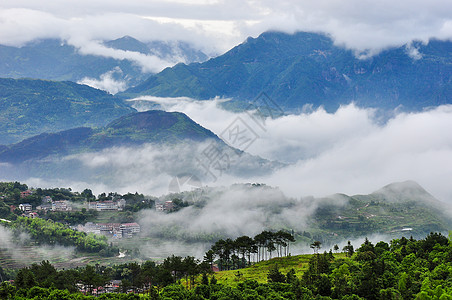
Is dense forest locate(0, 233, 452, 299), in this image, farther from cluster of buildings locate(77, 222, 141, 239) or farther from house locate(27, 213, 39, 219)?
house locate(27, 213, 39, 219)

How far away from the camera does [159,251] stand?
178750mm

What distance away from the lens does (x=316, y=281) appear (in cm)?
6944

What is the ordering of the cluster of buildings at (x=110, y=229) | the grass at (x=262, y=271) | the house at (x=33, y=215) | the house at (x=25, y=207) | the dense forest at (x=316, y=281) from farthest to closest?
1. the house at (x=25, y=207)
2. the cluster of buildings at (x=110, y=229)
3. the house at (x=33, y=215)
4. the grass at (x=262, y=271)
5. the dense forest at (x=316, y=281)

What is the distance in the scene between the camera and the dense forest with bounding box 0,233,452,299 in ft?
207

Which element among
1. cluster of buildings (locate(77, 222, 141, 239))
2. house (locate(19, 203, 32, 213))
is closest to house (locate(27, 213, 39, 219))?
house (locate(19, 203, 32, 213))

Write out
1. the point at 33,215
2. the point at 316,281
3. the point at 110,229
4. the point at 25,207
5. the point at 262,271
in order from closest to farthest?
the point at 316,281 < the point at 262,271 < the point at 33,215 < the point at 110,229 < the point at 25,207

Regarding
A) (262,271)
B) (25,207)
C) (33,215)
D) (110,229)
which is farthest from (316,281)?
(25,207)

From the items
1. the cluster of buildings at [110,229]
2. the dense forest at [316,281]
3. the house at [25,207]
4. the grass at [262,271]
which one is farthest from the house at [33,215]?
the grass at [262,271]

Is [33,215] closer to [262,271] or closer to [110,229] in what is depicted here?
[110,229]

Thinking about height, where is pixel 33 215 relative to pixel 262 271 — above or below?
above

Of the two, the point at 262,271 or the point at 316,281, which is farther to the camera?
the point at 262,271

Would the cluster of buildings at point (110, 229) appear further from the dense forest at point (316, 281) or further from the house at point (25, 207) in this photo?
the dense forest at point (316, 281)

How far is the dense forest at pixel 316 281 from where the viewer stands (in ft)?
207

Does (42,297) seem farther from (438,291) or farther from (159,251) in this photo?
(159,251)
